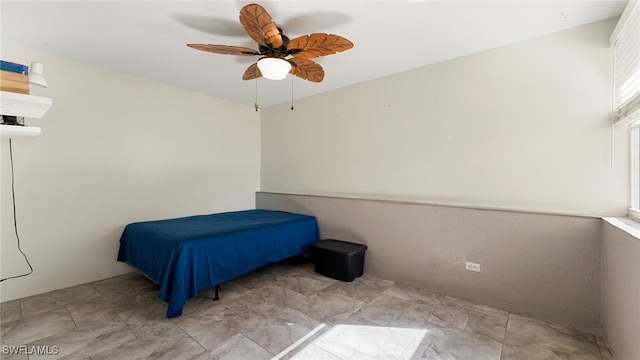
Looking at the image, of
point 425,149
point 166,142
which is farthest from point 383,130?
point 166,142

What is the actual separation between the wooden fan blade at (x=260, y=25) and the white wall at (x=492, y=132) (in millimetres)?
1569

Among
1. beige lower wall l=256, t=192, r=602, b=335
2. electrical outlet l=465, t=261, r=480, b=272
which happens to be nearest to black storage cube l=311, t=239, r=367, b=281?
beige lower wall l=256, t=192, r=602, b=335

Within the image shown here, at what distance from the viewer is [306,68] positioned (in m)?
2.52

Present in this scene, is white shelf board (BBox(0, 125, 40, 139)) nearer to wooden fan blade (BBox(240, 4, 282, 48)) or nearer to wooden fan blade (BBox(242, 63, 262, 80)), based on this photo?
wooden fan blade (BBox(242, 63, 262, 80))

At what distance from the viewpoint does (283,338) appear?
7.04 ft

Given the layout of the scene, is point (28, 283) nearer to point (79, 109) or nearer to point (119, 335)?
point (119, 335)

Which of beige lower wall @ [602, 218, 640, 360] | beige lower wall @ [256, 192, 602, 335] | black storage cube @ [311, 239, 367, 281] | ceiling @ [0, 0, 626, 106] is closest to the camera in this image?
beige lower wall @ [602, 218, 640, 360]

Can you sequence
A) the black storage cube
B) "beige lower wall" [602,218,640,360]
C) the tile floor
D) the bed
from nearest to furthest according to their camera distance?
"beige lower wall" [602,218,640,360] < the tile floor < the bed < the black storage cube

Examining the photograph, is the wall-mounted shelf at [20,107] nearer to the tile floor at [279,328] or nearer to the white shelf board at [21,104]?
the white shelf board at [21,104]

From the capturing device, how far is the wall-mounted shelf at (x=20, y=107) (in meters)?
1.87

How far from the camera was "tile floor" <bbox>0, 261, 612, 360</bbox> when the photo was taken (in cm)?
197

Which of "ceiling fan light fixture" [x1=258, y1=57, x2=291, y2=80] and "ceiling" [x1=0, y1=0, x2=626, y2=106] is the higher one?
"ceiling" [x1=0, y1=0, x2=626, y2=106]

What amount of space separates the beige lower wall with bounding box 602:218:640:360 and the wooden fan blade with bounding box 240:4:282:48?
259cm

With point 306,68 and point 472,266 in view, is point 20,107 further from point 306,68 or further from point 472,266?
point 472,266
